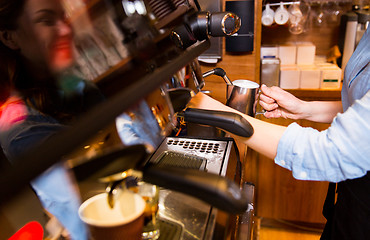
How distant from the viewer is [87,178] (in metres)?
0.43

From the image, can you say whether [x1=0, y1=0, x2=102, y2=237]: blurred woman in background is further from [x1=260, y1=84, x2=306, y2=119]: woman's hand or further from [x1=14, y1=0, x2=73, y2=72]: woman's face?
[x1=260, y1=84, x2=306, y2=119]: woman's hand

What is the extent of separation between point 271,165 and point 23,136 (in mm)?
1777

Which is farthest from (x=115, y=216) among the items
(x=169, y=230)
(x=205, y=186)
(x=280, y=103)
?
(x=280, y=103)

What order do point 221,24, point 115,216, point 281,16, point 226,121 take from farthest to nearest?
point 281,16 < point 221,24 < point 226,121 < point 115,216

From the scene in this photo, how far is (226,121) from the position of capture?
2.17ft

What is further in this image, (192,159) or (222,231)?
(192,159)

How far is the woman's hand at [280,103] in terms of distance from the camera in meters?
1.07

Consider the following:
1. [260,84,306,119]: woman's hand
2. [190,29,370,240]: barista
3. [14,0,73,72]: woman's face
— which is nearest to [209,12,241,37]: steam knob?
[190,29,370,240]: barista

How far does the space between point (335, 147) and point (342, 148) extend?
0.01 m

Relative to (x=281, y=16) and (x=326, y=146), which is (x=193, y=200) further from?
(x=281, y=16)

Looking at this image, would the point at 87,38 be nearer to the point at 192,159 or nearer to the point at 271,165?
the point at 192,159

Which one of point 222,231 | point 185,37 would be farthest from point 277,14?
point 222,231

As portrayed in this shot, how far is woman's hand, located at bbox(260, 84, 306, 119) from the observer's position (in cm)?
107

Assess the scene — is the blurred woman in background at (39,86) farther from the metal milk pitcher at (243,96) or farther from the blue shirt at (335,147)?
the metal milk pitcher at (243,96)
